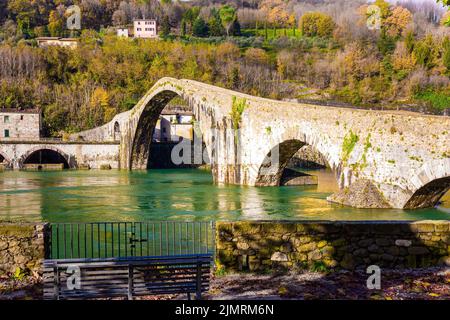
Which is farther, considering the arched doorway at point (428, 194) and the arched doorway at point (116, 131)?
the arched doorway at point (116, 131)

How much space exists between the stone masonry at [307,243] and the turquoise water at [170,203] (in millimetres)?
11026

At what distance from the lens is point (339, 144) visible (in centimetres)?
2608

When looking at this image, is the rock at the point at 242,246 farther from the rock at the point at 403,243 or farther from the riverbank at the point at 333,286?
the rock at the point at 403,243

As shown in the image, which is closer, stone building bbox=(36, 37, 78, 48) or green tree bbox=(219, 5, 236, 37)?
stone building bbox=(36, 37, 78, 48)

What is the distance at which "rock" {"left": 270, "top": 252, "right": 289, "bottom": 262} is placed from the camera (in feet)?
34.9

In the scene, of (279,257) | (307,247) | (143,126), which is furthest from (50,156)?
(307,247)

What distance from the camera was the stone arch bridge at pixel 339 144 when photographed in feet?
72.2

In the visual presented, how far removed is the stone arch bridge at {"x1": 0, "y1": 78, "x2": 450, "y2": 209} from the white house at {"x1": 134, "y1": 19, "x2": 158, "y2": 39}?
8847 cm

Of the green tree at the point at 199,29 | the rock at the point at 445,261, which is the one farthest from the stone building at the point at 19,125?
the green tree at the point at 199,29

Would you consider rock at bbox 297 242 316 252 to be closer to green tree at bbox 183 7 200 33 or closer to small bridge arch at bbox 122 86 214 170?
small bridge arch at bbox 122 86 214 170

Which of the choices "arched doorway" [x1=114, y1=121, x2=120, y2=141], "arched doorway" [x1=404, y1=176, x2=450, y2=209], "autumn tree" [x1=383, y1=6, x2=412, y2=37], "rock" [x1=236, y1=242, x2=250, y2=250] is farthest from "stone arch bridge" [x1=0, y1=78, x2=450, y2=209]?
"autumn tree" [x1=383, y1=6, x2=412, y2=37]

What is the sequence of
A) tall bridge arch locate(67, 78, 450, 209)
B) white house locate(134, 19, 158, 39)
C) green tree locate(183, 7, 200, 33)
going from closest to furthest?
tall bridge arch locate(67, 78, 450, 209) → white house locate(134, 19, 158, 39) → green tree locate(183, 7, 200, 33)

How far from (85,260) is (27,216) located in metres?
15.9

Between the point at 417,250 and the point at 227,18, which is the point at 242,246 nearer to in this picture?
the point at 417,250
